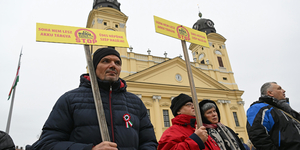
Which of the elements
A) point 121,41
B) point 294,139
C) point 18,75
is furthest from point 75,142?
point 18,75

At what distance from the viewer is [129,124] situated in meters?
1.92

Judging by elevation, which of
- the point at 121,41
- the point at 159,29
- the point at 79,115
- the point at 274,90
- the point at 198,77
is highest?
the point at 198,77

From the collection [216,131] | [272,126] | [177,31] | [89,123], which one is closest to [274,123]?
[272,126]

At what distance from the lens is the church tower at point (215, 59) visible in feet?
82.0

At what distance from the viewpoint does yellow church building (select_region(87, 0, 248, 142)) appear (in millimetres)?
18688

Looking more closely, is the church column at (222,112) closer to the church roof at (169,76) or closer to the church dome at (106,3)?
the church roof at (169,76)

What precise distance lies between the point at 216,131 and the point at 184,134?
703 mm

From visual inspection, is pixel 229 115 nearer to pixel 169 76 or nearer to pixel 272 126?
pixel 169 76

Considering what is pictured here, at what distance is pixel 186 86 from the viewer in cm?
2064

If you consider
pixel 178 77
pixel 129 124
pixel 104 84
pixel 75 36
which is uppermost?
pixel 178 77

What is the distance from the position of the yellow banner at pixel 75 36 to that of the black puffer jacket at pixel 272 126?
2516 millimetres

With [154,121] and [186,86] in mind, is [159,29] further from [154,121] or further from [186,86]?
[186,86]

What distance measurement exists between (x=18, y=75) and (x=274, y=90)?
11.3 metres

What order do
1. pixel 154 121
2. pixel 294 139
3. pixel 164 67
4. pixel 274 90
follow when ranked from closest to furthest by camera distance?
pixel 294 139
pixel 274 90
pixel 154 121
pixel 164 67
